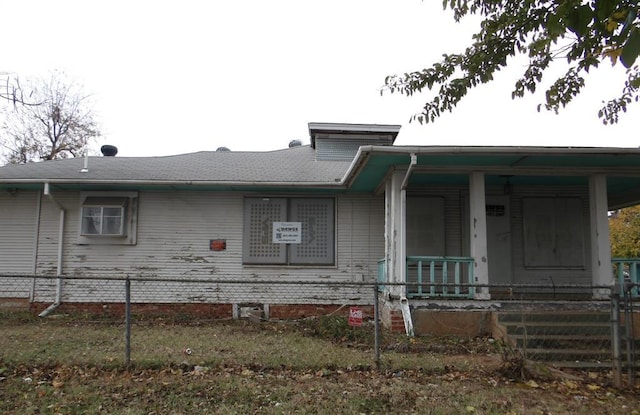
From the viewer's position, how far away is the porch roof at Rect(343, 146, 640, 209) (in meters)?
7.24

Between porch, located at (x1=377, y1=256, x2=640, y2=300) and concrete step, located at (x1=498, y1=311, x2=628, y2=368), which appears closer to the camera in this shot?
concrete step, located at (x1=498, y1=311, x2=628, y2=368)

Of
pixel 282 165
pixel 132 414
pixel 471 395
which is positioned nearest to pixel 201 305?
pixel 282 165

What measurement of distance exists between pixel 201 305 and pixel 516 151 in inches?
267

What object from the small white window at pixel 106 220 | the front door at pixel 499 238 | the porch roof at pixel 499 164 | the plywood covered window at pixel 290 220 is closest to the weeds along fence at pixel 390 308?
the front door at pixel 499 238

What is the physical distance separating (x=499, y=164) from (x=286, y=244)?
4.52 m

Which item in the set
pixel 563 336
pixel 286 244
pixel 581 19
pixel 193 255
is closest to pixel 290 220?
pixel 286 244

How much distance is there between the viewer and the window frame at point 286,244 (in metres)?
10.0

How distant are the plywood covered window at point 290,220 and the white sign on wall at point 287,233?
70 mm

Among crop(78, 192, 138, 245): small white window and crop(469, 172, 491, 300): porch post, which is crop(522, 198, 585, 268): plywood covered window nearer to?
crop(469, 172, 491, 300): porch post

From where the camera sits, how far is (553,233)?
10.0 meters

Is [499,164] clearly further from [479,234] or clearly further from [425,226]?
[425,226]

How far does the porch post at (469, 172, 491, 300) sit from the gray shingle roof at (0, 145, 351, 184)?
2881mm

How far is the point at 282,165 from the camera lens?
37.4 ft

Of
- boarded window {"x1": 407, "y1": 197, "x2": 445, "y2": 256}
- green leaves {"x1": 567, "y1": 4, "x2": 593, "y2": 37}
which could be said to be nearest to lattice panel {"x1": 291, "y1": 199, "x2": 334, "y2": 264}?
boarded window {"x1": 407, "y1": 197, "x2": 445, "y2": 256}
